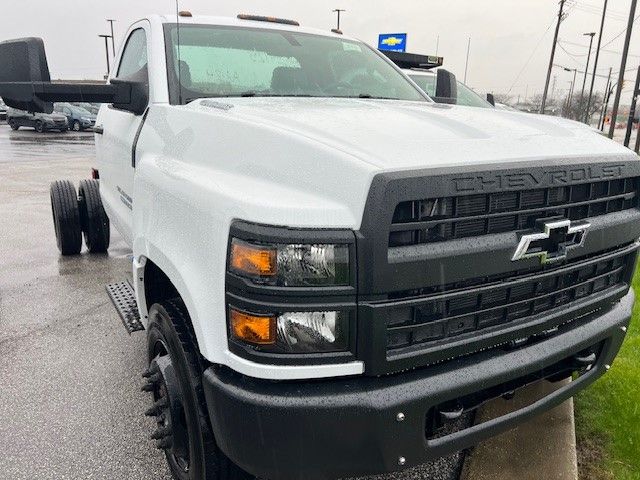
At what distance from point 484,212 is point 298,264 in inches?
24.2

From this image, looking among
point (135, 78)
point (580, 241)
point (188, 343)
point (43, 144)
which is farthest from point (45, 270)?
point (43, 144)

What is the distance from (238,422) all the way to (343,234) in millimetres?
636

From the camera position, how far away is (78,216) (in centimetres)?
550

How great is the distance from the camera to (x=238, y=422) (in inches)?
64.6

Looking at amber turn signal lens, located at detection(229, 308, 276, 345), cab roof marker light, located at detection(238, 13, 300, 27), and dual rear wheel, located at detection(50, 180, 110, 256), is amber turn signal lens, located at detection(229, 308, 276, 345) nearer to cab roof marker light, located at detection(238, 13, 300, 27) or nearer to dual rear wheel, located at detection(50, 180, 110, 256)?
cab roof marker light, located at detection(238, 13, 300, 27)

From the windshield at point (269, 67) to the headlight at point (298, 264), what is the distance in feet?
4.94

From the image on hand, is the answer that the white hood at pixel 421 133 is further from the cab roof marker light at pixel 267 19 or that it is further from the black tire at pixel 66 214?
the black tire at pixel 66 214

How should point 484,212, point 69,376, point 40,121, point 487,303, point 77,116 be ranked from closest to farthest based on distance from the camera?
point 484,212 < point 487,303 < point 69,376 < point 40,121 < point 77,116

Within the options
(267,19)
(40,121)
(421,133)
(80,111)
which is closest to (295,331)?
(421,133)

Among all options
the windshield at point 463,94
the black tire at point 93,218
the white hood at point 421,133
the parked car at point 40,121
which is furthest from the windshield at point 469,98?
the parked car at point 40,121

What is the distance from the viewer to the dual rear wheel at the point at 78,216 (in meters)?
5.38

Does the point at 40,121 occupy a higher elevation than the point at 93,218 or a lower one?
lower

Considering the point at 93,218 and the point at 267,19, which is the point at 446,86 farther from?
the point at 93,218

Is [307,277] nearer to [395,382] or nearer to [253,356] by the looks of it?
[253,356]
